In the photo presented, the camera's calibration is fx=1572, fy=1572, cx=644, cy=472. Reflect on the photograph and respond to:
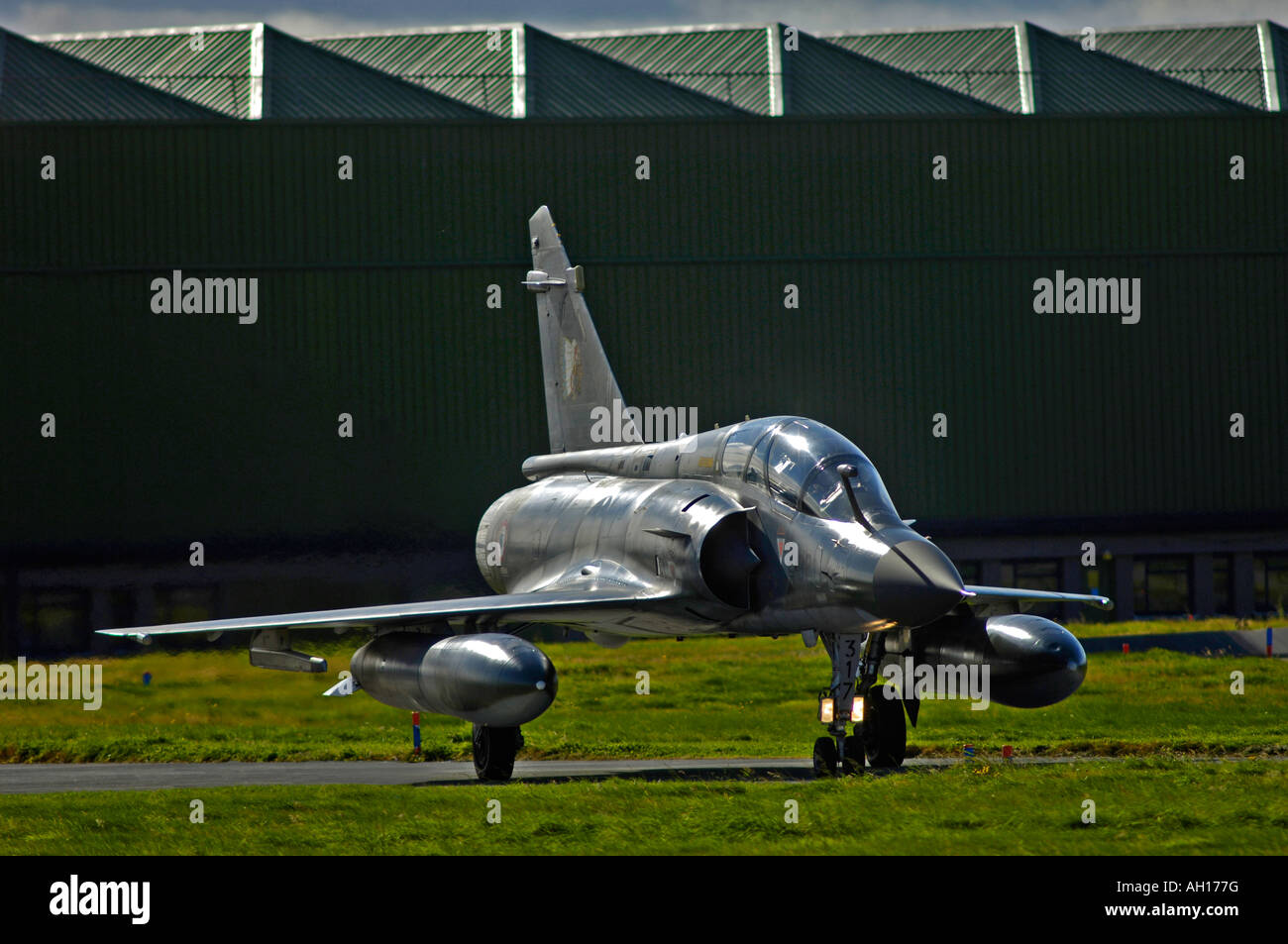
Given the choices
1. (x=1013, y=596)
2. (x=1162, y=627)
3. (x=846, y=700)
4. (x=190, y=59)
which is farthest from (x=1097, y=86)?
(x=846, y=700)

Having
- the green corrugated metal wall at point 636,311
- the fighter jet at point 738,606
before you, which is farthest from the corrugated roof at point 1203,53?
the fighter jet at point 738,606

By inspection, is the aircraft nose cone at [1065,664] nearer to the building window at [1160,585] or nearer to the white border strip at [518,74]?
the building window at [1160,585]

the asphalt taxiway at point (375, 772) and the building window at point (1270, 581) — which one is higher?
the building window at point (1270, 581)

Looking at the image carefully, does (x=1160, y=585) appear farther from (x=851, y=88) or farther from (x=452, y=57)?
(x=452, y=57)

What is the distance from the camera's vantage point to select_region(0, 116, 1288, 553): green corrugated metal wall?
44.5 m

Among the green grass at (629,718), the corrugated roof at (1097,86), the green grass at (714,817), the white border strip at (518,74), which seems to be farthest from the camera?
the corrugated roof at (1097,86)

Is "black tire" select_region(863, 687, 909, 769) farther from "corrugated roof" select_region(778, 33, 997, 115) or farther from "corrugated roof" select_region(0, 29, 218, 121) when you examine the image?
"corrugated roof" select_region(0, 29, 218, 121)

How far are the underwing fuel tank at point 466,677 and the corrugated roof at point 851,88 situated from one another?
Result: 33721 millimetres

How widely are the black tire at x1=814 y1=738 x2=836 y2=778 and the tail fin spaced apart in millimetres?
8896

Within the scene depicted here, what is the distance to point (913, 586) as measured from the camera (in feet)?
51.7

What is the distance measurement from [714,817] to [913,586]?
361 cm

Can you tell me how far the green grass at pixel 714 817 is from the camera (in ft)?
40.7

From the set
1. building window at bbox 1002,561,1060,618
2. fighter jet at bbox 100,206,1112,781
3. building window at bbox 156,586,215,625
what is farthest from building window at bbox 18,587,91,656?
building window at bbox 1002,561,1060,618
